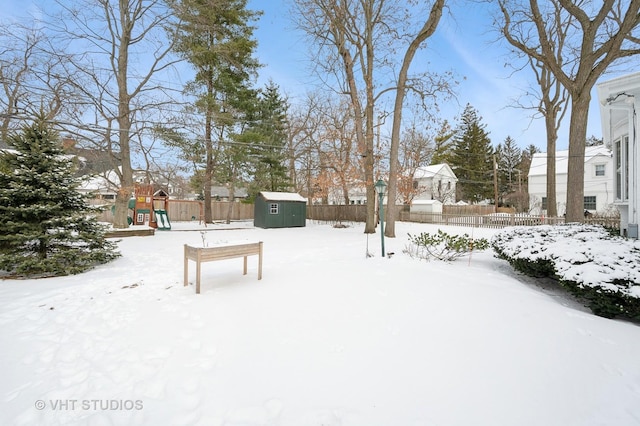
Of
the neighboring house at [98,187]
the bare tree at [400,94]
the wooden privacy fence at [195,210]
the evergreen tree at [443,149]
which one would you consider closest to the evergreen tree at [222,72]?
the neighboring house at [98,187]

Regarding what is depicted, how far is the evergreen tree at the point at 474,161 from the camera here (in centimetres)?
3422

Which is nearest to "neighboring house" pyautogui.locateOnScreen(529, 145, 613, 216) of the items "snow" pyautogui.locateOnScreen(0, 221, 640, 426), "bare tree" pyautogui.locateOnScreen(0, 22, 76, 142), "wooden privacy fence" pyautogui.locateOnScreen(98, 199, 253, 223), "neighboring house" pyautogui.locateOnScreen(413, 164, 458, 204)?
"neighboring house" pyautogui.locateOnScreen(413, 164, 458, 204)

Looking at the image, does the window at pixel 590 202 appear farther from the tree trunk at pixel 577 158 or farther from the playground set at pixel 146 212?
the playground set at pixel 146 212

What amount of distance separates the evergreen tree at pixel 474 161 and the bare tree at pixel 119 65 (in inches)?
1275

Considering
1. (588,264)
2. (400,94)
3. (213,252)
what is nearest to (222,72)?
(400,94)

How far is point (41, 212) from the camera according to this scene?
17.6ft

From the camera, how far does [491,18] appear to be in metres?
9.79

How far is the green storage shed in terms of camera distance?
16766 mm

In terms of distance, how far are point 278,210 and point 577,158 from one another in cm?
1349

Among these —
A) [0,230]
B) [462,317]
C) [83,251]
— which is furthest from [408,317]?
[0,230]

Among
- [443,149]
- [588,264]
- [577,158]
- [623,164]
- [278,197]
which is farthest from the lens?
[443,149]

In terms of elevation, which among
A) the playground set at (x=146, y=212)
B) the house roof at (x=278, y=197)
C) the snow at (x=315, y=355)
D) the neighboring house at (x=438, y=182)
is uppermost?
the neighboring house at (x=438, y=182)

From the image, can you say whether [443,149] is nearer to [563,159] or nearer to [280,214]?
[563,159]

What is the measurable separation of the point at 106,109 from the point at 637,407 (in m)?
14.9
